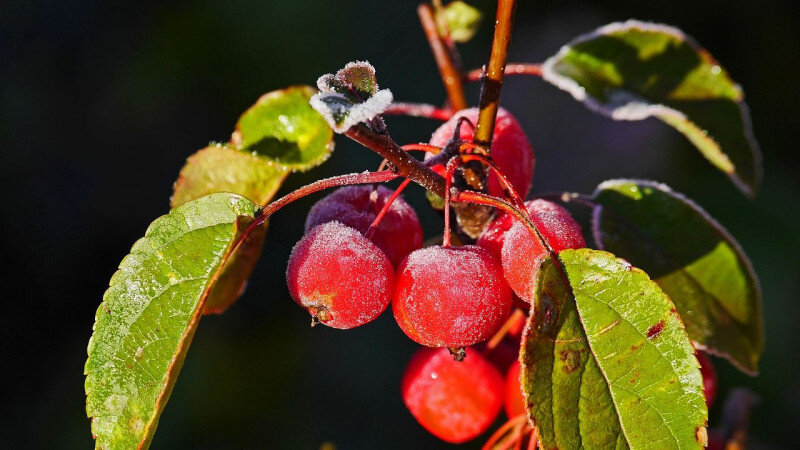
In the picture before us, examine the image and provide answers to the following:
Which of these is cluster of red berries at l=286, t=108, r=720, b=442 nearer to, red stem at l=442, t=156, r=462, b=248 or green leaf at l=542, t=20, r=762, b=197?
red stem at l=442, t=156, r=462, b=248

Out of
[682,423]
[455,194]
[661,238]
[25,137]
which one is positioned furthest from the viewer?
[25,137]

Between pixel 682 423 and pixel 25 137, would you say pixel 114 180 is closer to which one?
pixel 25 137

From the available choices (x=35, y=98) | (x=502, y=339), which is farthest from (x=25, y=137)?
(x=502, y=339)

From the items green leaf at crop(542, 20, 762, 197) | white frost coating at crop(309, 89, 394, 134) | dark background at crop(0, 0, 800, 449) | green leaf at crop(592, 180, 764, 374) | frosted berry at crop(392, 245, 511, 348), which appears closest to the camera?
white frost coating at crop(309, 89, 394, 134)

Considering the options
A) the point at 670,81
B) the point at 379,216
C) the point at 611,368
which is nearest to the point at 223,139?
the point at 670,81

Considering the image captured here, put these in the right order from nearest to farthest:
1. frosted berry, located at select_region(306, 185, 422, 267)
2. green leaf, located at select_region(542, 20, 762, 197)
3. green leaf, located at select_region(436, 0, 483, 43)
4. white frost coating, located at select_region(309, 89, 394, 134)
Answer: white frost coating, located at select_region(309, 89, 394, 134)
frosted berry, located at select_region(306, 185, 422, 267)
green leaf, located at select_region(542, 20, 762, 197)
green leaf, located at select_region(436, 0, 483, 43)

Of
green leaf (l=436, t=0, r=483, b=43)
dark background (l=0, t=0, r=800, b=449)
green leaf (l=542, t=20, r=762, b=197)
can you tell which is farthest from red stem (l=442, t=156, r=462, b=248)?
dark background (l=0, t=0, r=800, b=449)
